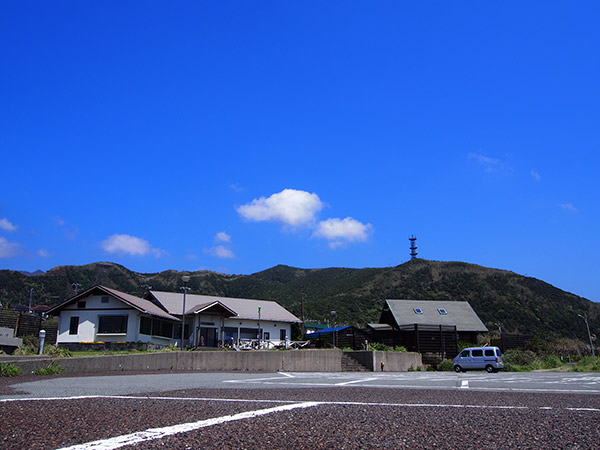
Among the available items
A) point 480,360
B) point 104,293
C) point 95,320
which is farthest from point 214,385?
point 95,320

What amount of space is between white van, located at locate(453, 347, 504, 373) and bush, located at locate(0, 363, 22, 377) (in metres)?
21.8

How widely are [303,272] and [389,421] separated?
97.9 meters

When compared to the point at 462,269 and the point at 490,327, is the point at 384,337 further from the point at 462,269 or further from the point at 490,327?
the point at 462,269

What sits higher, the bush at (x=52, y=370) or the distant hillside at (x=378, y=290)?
the distant hillside at (x=378, y=290)

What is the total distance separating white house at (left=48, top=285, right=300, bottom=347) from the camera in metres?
30.2

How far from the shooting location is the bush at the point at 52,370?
14.6 metres

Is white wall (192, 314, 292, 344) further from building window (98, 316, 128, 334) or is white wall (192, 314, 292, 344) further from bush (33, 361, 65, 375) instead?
bush (33, 361, 65, 375)

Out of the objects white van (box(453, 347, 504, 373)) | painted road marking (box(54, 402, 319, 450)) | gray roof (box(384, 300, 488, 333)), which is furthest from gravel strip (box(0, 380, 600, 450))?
gray roof (box(384, 300, 488, 333))

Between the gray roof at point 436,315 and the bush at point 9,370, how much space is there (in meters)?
29.6

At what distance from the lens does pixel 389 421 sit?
446 cm

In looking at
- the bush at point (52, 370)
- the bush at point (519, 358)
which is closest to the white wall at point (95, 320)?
the bush at point (52, 370)

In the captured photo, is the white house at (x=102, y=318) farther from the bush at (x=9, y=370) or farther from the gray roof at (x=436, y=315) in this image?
the gray roof at (x=436, y=315)

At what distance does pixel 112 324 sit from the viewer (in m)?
30.4

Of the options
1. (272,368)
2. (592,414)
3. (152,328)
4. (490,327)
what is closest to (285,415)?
(592,414)
